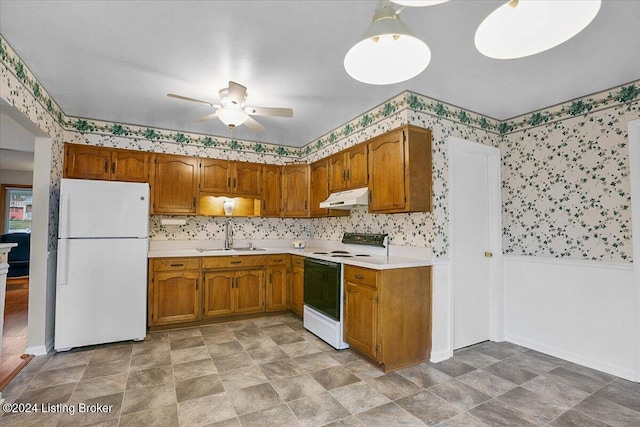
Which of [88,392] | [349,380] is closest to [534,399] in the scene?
[349,380]

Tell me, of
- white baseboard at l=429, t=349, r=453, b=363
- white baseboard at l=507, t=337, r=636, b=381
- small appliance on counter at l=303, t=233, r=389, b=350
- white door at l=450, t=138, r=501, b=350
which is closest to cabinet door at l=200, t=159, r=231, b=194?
small appliance on counter at l=303, t=233, r=389, b=350

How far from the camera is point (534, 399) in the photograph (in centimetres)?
234

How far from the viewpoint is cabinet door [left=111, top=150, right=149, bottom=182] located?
12.7ft

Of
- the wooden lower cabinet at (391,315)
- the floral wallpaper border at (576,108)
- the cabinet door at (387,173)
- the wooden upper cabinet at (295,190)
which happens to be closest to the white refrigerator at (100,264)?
the wooden upper cabinet at (295,190)

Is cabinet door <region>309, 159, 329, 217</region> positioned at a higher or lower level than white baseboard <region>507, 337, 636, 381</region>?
higher

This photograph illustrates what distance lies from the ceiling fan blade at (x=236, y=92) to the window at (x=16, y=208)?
7.38m

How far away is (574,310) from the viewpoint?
3025mm

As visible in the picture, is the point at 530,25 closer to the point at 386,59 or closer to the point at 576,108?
the point at 386,59

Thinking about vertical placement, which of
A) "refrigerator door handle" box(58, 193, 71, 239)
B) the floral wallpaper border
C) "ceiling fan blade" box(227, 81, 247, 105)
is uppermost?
the floral wallpaper border

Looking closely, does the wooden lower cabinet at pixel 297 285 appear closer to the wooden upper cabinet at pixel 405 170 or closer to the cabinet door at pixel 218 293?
the cabinet door at pixel 218 293

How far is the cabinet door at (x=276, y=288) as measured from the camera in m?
4.36

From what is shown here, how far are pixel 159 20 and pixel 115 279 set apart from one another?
2592 mm

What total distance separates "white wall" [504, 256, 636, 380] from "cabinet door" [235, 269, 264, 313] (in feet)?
9.90

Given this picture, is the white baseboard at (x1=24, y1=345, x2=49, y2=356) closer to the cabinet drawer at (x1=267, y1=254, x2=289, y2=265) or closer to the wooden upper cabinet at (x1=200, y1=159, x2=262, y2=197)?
the wooden upper cabinet at (x1=200, y1=159, x2=262, y2=197)
